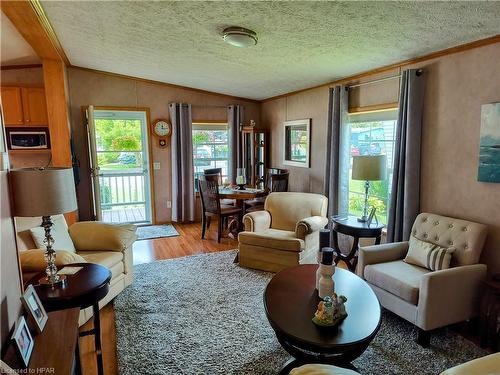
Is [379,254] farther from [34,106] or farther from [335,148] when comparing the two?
[34,106]

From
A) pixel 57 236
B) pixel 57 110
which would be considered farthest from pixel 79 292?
pixel 57 110

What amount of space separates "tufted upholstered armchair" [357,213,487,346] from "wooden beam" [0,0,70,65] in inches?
138

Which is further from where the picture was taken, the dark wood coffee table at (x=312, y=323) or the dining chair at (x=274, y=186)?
the dining chair at (x=274, y=186)

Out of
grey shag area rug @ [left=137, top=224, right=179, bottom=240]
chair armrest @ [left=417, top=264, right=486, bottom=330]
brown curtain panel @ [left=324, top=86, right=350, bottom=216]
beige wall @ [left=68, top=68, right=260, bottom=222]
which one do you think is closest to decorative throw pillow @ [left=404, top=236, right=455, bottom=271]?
chair armrest @ [left=417, top=264, right=486, bottom=330]

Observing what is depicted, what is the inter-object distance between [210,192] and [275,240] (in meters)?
1.61

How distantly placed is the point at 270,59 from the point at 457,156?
2.14 meters

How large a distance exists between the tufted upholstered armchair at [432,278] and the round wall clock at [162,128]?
414 cm

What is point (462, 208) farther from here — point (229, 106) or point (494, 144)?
point (229, 106)

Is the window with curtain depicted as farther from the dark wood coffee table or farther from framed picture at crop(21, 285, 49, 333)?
framed picture at crop(21, 285, 49, 333)

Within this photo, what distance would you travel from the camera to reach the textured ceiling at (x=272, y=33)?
2.18 meters

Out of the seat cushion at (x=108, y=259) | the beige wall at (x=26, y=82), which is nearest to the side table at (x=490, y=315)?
the seat cushion at (x=108, y=259)

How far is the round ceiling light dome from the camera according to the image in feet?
8.71

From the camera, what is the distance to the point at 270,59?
3531 mm

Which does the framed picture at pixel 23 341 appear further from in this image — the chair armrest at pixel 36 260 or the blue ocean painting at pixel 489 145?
the blue ocean painting at pixel 489 145
